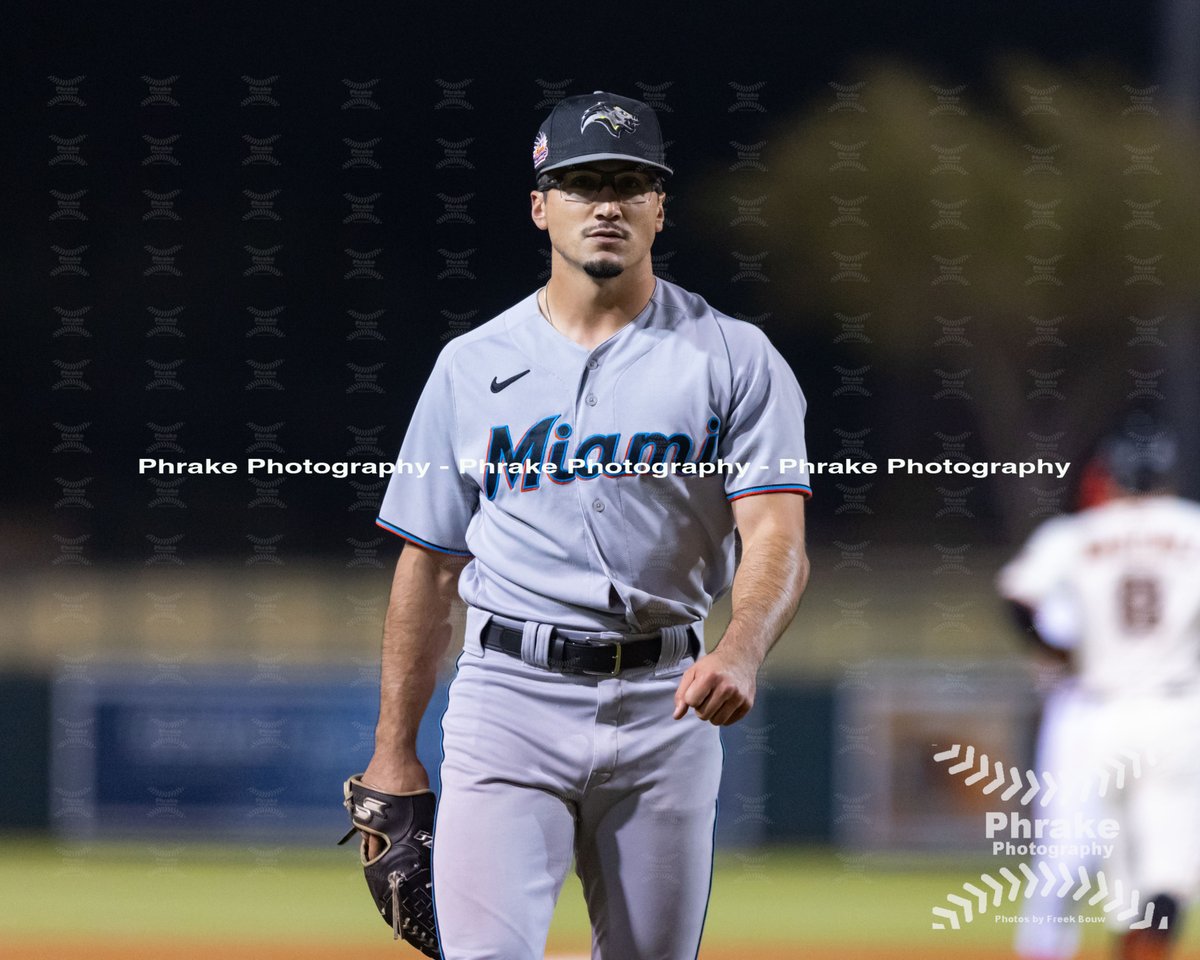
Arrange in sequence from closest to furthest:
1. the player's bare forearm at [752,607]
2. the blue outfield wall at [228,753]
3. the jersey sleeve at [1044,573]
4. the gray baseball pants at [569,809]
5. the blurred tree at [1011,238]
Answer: the player's bare forearm at [752,607] < the gray baseball pants at [569,809] < the jersey sleeve at [1044,573] < the blue outfield wall at [228,753] < the blurred tree at [1011,238]

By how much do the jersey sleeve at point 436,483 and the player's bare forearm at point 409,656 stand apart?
33 millimetres

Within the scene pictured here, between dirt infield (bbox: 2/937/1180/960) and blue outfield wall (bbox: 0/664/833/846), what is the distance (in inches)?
24.2

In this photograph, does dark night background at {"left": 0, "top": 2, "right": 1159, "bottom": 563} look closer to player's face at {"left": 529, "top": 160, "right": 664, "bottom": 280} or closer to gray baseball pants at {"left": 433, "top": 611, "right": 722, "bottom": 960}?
player's face at {"left": 529, "top": 160, "right": 664, "bottom": 280}

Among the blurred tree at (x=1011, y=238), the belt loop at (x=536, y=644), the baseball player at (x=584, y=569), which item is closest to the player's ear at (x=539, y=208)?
the baseball player at (x=584, y=569)

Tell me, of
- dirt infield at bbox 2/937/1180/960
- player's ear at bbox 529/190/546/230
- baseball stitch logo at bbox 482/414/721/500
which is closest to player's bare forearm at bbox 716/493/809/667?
baseball stitch logo at bbox 482/414/721/500

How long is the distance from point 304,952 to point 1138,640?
2.66 metres

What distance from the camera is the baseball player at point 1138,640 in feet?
12.5

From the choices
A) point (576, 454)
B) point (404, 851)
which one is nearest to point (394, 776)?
point (404, 851)

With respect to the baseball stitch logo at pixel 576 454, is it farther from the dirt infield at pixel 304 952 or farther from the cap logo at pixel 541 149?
the dirt infield at pixel 304 952

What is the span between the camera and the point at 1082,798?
394cm

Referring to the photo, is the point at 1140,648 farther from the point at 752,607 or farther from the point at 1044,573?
the point at 752,607

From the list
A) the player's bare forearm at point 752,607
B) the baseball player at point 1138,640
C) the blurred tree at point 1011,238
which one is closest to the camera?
the player's bare forearm at point 752,607

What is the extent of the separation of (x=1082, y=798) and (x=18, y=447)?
12.9 ft

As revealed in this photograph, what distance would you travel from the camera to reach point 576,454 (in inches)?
90.1
